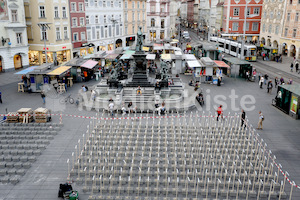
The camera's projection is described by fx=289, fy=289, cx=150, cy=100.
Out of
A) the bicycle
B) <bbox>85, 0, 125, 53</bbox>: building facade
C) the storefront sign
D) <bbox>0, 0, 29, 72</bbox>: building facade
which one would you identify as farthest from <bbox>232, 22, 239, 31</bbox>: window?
the bicycle

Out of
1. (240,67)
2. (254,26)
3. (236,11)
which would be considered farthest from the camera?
(236,11)

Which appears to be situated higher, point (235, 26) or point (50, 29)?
point (235, 26)

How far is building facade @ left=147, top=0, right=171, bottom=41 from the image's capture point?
258 ft

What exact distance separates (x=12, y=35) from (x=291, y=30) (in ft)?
169

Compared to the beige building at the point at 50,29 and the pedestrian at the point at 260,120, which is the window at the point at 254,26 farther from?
the pedestrian at the point at 260,120

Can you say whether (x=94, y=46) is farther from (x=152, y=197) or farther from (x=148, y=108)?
(x=152, y=197)

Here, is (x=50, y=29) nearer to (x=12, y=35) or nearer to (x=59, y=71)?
(x=12, y=35)

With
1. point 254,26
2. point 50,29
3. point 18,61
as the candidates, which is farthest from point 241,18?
point 18,61

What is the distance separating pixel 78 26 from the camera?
53.2m

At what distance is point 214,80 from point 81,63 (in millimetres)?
17800

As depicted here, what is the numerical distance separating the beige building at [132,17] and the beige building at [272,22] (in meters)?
29.9

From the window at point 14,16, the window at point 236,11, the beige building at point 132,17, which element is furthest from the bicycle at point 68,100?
the window at point 236,11

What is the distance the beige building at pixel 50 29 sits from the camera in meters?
47.1

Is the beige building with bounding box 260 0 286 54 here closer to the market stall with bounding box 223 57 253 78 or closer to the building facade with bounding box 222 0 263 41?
the building facade with bounding box 222 0 263 41
